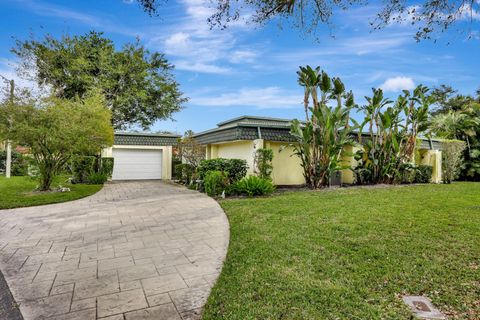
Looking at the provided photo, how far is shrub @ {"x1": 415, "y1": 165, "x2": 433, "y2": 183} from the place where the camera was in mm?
13258

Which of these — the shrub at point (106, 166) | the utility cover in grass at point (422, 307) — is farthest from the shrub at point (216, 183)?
the shrub at point (106, 166)

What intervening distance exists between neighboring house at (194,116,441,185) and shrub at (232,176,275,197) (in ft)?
5.22

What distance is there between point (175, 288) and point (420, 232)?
13.2 feet

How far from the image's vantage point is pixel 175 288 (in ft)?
10.4

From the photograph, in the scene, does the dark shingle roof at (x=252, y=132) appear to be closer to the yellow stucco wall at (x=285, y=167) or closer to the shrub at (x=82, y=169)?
the yellow stucco wall at (x=285, y=167)

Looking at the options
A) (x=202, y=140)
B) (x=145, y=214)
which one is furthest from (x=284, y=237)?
(x=202, y=140)

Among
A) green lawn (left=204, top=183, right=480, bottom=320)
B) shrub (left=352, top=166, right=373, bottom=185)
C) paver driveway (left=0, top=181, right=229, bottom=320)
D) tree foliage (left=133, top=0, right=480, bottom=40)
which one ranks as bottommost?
paver driveway (left=0, top=181, right=229, bottom=320)

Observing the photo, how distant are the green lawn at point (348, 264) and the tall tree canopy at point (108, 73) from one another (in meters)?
15.9

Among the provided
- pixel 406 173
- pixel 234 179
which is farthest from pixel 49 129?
pixel 406 173

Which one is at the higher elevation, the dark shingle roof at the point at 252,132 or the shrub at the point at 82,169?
the dark shingle roof at the point at 252,132

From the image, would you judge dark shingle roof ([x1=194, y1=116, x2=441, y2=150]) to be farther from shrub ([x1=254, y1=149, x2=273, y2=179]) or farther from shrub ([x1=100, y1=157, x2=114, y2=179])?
shrub ([x1=100, y1=157, x2=114, y2=179])

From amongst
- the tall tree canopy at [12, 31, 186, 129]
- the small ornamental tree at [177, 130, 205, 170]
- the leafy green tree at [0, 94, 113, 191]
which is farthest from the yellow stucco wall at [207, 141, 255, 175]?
the tall tree canopy at [12, 31, 186, 129]

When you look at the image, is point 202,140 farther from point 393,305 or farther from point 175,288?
point 393,305

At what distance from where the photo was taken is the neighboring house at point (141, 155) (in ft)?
55.5
